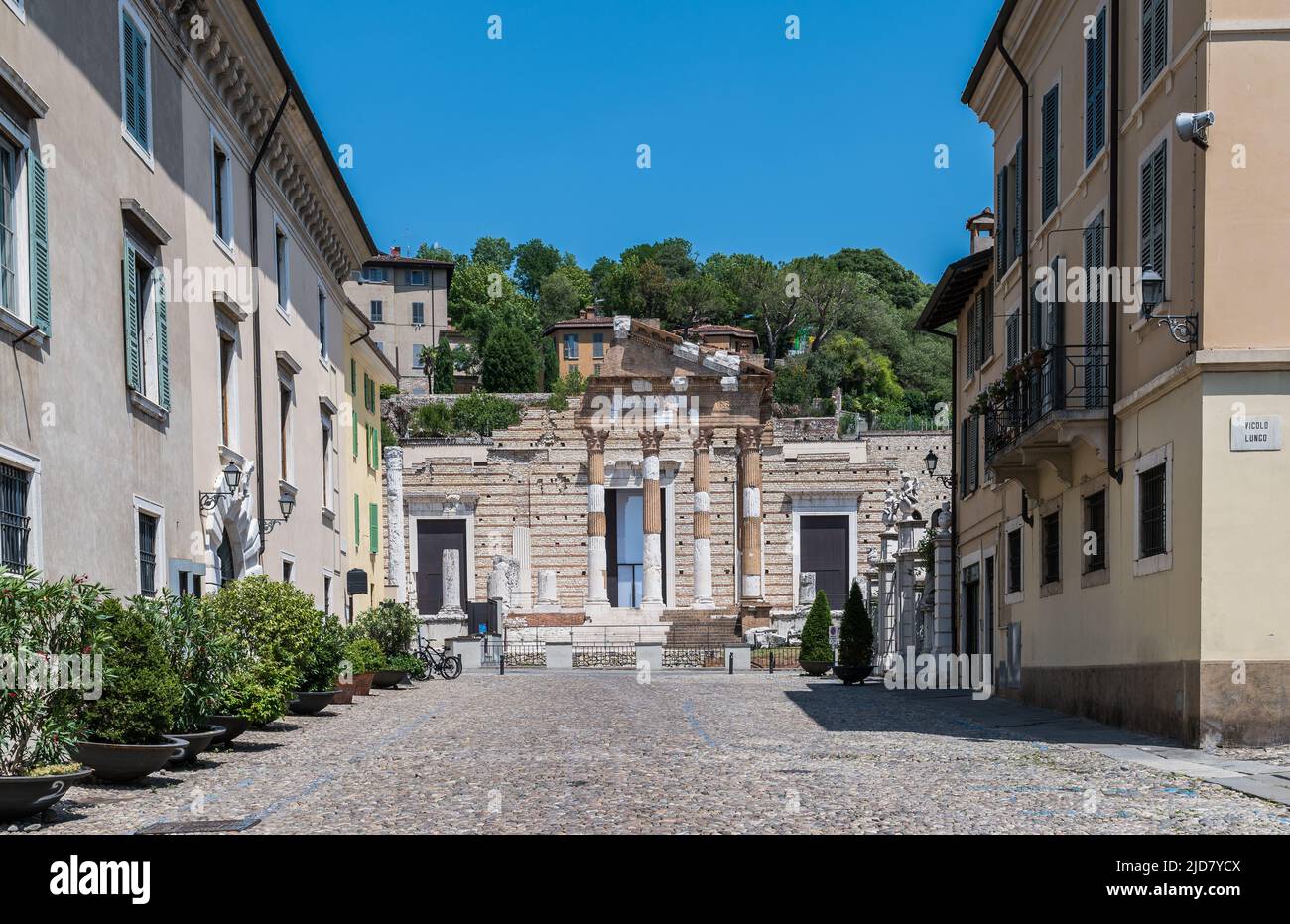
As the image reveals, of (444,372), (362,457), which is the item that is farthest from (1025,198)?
(444,372)

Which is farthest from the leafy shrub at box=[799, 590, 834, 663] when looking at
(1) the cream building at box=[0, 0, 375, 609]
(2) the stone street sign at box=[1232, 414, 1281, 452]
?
(2) the stone street sign at box=[1232, 414, 1281, 452]

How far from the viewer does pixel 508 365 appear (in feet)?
298

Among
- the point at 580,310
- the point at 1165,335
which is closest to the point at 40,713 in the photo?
the point at 1165,335

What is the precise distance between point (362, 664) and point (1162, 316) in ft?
52.1

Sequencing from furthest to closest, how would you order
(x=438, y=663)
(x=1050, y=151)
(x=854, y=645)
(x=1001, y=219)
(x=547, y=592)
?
(x=547, y=592) → (x=438, y=663) → (x=854, y=645) → (x=1001, y=219) → (x=1050, y=151)

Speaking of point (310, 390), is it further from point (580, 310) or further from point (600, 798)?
point (580, 310)

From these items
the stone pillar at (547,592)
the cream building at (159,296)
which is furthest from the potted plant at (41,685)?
the stone pillar at (547,592)

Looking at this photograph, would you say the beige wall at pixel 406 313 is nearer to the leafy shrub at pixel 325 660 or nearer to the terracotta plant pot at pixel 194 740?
the leafy shrub at pixel 325 660

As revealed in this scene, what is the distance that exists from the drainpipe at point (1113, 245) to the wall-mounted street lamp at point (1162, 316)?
6.03ft

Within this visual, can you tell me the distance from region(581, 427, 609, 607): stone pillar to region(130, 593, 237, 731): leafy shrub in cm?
4459

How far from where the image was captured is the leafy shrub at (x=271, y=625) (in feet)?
53.7

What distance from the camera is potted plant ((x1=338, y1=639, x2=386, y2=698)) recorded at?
24.5 metres

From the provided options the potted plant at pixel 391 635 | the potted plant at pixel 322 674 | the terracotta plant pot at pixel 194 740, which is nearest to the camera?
the terracotta plant pot at pixel 194 740

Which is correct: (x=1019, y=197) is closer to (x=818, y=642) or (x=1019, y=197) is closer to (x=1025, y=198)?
(x=1025, y=198)
